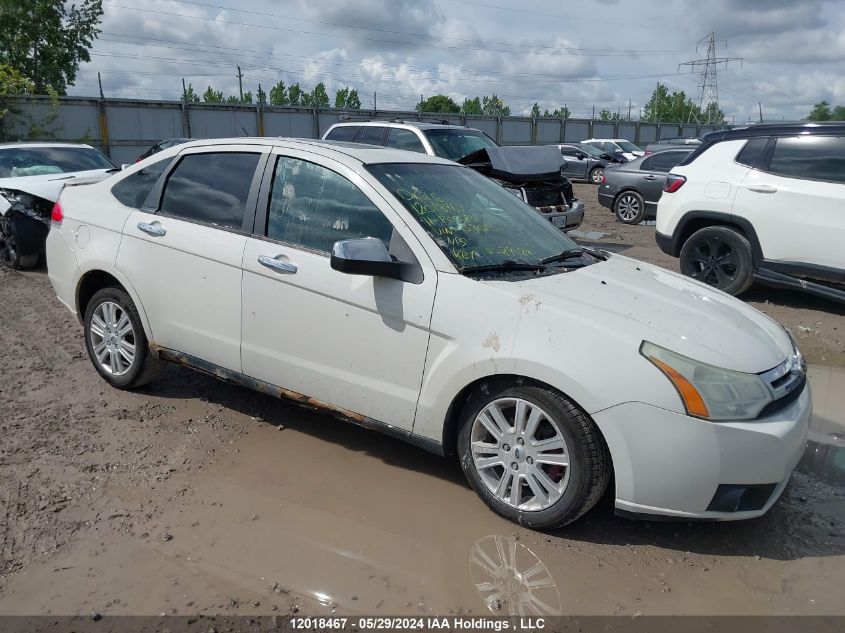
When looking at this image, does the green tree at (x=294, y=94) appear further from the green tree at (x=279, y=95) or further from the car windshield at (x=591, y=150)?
the car windshield at (x=591, y=150)

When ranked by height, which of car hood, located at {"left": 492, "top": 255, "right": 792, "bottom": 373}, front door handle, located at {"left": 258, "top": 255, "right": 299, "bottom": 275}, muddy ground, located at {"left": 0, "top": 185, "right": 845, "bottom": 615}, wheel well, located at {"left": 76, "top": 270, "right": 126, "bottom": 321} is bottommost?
muddy ground, located at {"left": 0, "top": 185, "right": 845, "bottom": 615}

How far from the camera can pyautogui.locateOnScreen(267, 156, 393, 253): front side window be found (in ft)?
12.1

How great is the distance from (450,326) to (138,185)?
2.67 metres

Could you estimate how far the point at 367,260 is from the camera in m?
3.34

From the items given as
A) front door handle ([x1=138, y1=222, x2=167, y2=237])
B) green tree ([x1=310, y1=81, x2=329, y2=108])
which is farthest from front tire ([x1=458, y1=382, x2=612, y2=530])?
green tree ([x1=310, y1=81, x2=329, y2=108])

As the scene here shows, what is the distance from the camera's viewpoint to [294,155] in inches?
158

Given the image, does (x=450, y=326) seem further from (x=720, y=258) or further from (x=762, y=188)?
(x=720, y=258)

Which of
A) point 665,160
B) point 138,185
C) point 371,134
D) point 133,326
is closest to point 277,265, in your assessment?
point 133,326

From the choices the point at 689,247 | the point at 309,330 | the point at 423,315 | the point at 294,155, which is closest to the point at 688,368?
the point at 423,315

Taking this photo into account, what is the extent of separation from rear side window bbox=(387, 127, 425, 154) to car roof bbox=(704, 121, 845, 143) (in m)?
4.16

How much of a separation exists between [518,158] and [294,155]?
6.24 meters

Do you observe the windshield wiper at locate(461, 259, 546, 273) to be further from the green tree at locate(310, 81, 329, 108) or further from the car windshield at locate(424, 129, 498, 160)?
the green tree at locate(310, 81, 329, 108)

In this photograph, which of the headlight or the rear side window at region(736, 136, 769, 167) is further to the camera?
the rear side window at region(736, 136, 769, 167)

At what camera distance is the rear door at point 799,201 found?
6.64 metres
